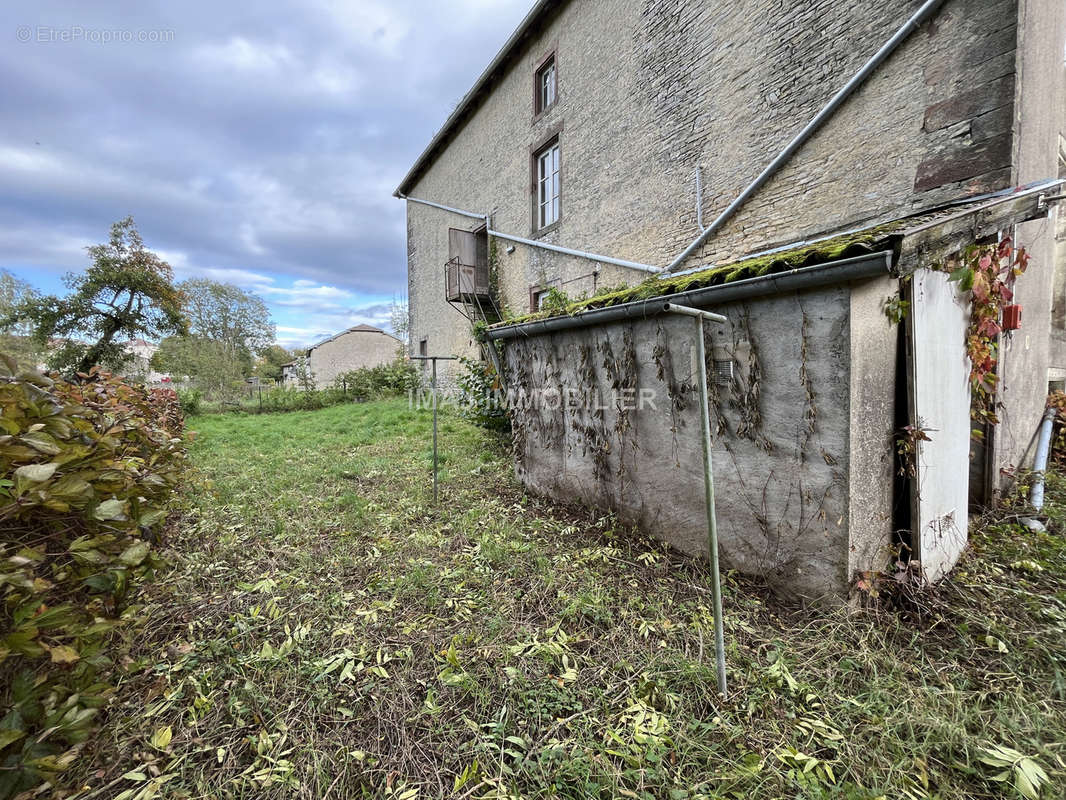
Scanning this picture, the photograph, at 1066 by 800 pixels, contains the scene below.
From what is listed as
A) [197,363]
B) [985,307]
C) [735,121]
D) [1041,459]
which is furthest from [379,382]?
[1041,459]

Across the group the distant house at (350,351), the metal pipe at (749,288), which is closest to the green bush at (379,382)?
the metal pipe at (749,288)

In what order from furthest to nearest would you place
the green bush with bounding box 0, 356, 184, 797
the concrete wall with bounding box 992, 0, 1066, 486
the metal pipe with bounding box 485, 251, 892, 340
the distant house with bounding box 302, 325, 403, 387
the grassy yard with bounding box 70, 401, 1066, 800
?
the distant house with bounding box 302, 325, 403, 387 < the concrete wall with bounding box 992, 0, 1066, 486 < the metal pipe with bounding box 485, 251, 892, 340 < the grassy yard with bounding box 70, 401, 1066, 800 < the green bush with bounding box 0, 356, 184, 797

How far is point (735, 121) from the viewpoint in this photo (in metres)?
6.11

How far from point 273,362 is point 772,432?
4739 centimetres

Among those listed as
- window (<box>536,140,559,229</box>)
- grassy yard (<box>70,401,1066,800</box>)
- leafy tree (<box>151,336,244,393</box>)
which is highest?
window (<box>536,140,559,229</box>)

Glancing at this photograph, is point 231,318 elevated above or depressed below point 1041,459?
above

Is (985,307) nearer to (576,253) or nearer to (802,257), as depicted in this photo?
(802,257)

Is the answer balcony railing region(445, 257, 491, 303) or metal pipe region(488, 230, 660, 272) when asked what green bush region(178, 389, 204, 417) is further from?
metal pipe region(488, 230, 660, 272)

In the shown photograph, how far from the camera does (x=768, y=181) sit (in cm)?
569

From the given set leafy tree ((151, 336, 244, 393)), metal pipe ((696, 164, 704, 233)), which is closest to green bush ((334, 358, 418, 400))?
leafy tree ((151, 336, 244, 393))

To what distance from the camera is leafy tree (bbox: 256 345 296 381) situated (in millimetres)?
36281

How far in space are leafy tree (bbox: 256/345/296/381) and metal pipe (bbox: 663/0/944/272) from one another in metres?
36.8

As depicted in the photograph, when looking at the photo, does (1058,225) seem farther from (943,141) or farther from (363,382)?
(363,382)

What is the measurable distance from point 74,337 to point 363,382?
349 inches
